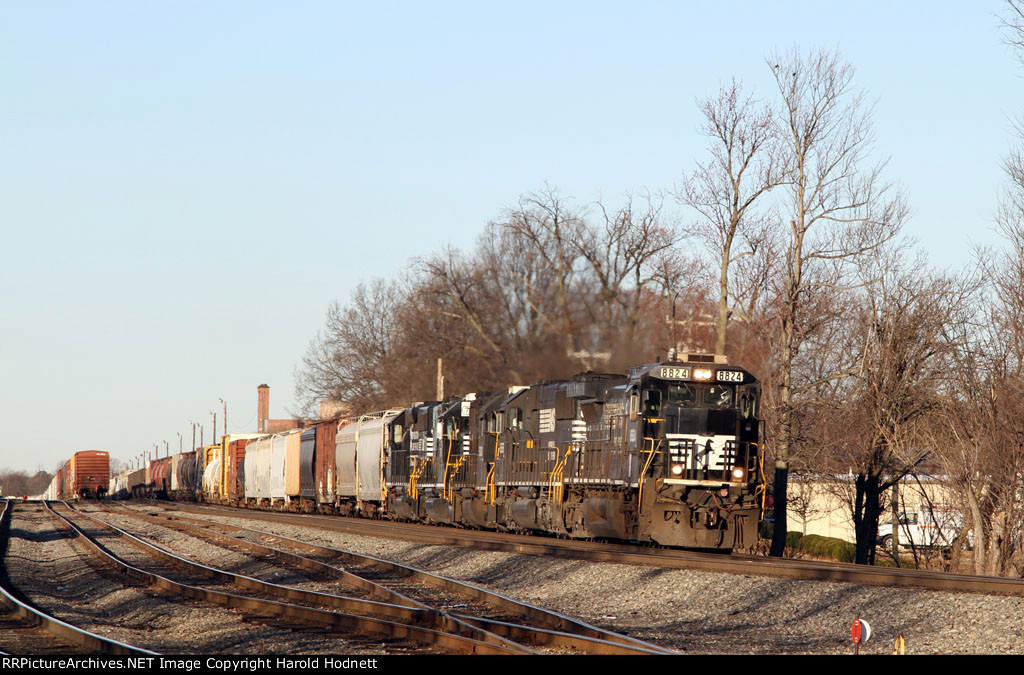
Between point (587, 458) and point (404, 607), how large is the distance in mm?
10710

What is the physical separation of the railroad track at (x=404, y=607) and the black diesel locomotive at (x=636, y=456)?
4.87m

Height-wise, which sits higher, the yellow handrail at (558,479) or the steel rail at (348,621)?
the yellow handrail at (558,479)

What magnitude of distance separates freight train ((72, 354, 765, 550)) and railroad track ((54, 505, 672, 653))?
4.94 metres

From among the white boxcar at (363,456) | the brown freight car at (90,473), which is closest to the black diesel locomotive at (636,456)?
the white boxcar at (363,456)

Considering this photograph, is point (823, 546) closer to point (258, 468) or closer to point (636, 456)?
point (636, 456)

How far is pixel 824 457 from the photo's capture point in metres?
32.7

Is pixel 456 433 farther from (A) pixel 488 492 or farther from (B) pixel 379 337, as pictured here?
(B) pixel 379 337

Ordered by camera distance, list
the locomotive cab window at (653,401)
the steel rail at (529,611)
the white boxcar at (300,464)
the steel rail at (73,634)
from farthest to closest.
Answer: the white boxcar at (300,464), the locomotive cab window at (653,401), the steel rail at (529,611), the steel rail at (73,634)

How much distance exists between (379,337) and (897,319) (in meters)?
46.6

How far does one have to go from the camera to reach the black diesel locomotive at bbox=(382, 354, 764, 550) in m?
19.9

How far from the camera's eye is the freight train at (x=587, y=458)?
65.5ft

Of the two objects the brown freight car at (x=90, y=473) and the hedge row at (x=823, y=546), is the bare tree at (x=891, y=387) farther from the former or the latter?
the brown freight car at (x=90, y=473)

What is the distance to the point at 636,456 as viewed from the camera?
20.3 meters
